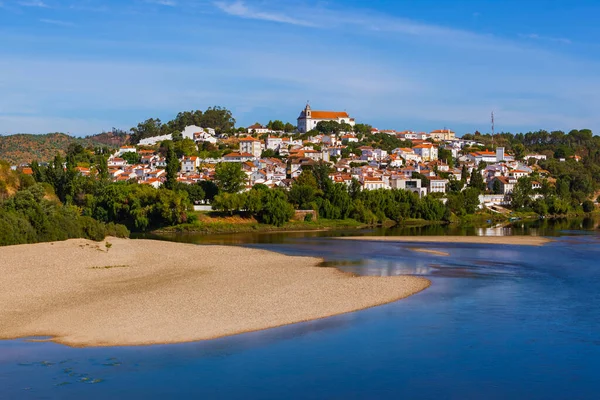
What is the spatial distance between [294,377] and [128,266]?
13392 mm

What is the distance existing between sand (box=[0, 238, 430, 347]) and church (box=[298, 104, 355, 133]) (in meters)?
82.5

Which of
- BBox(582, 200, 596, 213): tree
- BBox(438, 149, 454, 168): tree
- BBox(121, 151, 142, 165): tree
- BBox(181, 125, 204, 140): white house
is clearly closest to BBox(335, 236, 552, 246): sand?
BBox(582, 200, 596, 213): tree

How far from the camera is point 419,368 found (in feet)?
42.1

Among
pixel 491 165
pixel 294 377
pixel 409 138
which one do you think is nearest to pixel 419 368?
pixel 294 377

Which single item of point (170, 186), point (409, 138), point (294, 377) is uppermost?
point (409, 138)

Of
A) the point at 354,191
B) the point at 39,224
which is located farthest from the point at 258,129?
the point at 39,224

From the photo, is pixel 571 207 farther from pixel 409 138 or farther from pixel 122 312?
pixel 122 312

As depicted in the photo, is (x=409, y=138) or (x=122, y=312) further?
(x=409, y=138)

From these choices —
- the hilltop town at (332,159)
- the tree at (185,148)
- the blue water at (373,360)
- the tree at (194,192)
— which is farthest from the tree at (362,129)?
the blue water at (373,360)

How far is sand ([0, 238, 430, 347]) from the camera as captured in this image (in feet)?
49.9

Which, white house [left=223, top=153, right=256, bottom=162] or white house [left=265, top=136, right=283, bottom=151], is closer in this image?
white house [left=223, top=153, right=256, bottom=162]

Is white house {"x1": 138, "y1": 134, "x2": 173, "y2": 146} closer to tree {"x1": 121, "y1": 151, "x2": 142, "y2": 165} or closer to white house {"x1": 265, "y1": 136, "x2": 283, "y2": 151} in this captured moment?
tree {"x1": 121, "y1": 151, "x2": 142, "y2": 165}

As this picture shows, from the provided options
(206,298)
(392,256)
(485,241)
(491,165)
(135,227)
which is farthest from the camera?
(491,165)

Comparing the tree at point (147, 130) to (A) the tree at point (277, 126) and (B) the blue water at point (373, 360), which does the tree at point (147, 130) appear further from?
(B) the blue water at point (373, 360)
